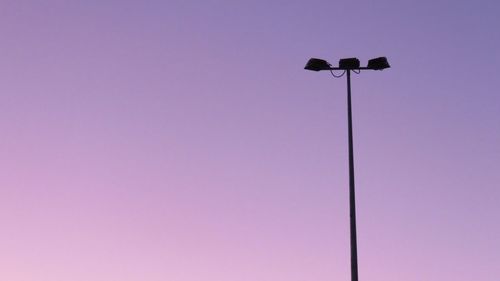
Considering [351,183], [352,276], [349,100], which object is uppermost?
[349,100]

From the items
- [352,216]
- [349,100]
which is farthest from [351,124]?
[352,216]

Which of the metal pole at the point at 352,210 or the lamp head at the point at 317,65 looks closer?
the metal pole at the point at 352,210

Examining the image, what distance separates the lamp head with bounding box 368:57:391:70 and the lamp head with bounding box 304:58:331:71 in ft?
3.99

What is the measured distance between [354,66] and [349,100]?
39.9 inches

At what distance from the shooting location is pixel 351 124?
29.4m

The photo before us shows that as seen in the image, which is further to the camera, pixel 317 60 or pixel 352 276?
pixel 317 60

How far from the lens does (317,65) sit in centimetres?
3048

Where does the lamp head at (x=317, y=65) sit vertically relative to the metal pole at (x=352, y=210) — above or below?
above

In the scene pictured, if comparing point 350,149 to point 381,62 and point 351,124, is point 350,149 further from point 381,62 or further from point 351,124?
point 381,62

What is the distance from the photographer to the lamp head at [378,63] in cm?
2998

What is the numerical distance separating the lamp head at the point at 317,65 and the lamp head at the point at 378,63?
1215mm

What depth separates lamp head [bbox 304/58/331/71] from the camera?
30422 mm

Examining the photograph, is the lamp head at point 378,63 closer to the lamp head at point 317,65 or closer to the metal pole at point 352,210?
the metal pole at point 352,210

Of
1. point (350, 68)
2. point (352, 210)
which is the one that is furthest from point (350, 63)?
point (352, 210)
